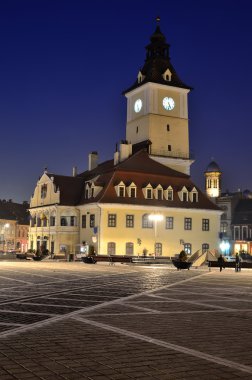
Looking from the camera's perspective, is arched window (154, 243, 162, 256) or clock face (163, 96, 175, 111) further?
clock face (163, 96, 175, 111)

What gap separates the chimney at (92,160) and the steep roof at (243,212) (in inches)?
1170

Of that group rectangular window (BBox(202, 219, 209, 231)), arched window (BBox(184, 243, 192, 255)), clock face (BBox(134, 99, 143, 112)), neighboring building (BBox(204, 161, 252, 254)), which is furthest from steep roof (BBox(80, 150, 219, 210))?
neighboring building (BBox(204, 161, 252, 254))

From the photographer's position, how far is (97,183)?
5938cm

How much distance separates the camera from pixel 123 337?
9.61 metres

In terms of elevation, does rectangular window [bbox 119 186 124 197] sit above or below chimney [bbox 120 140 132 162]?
below

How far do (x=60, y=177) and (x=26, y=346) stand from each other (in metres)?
57.4

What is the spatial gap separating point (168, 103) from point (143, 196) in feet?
61.9

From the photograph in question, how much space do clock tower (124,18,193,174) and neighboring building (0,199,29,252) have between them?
4140cm

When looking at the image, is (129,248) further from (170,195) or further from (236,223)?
(236,223)

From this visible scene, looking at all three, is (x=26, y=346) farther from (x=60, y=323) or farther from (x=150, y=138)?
(x=150, y=138)

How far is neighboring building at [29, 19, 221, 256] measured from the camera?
57.3m

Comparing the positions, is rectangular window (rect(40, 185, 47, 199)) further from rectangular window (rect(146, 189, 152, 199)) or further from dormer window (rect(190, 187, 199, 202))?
dormer window (rect(190, 187, 199, 202))

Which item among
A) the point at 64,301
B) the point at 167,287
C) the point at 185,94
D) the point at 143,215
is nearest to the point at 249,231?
the point at 185,94

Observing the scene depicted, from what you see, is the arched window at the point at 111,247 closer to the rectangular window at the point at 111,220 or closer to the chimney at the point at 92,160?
the rectangular window at the point at 111,220
